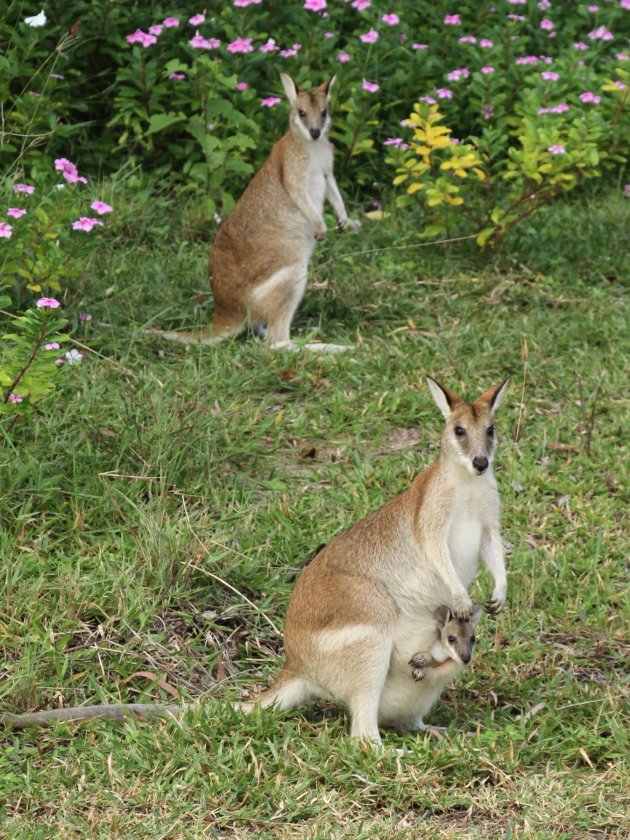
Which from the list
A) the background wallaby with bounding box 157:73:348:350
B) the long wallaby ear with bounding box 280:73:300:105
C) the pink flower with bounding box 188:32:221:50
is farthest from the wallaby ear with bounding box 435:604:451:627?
the pink flower with bounding box 188:32:221:50

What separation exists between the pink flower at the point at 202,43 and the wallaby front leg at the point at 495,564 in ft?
14.9

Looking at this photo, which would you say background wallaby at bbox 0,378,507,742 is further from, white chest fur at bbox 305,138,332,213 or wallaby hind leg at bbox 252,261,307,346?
white chest fur at bbox 305,138,332,213

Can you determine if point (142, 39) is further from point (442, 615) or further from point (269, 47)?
point (442, 615)

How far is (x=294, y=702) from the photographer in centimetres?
439

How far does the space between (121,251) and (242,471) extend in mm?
2291

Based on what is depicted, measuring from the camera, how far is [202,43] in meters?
8.05

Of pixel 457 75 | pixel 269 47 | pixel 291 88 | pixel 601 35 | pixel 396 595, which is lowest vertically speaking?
pixel 601 35

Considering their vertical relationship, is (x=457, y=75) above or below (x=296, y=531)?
below

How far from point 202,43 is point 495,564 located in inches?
183

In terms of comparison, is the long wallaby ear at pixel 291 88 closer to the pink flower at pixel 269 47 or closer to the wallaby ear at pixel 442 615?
the pink flower at pixel 269 47

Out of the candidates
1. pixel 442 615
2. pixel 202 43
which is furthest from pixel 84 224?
pixel 442 615

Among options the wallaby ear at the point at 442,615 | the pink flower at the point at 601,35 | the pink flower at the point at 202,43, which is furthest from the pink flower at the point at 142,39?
the wallaby ear at the point at 442,615

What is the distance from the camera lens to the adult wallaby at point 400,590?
4.23 metres

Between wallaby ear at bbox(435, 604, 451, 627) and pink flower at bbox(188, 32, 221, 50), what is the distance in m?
4.69
